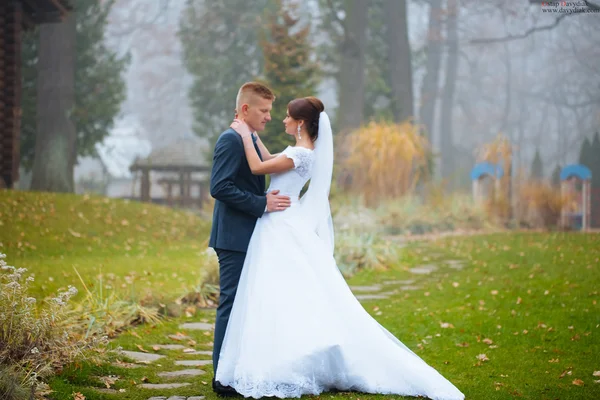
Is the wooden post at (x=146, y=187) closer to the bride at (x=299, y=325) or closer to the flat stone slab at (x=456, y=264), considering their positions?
the flat stone slab at (x=456, y=264)

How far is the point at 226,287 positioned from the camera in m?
4.20

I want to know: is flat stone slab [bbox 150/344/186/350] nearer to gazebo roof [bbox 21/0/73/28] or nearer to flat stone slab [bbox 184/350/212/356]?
flat stone slab [bbox 184/350/212/356]

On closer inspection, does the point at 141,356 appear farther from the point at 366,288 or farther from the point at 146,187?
the point at 146,187

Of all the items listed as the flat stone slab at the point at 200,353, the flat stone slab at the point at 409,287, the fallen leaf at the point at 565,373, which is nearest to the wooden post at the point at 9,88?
the flat stone slab at the point at 409,287

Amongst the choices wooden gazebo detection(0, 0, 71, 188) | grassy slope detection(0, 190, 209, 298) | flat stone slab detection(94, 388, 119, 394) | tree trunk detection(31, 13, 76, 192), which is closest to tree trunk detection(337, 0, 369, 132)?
grassy slope detection(0, 190, 209, 298)

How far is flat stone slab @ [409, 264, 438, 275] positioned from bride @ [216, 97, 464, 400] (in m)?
5.79

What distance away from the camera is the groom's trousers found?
414 cm

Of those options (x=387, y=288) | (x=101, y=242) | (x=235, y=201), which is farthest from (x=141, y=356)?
(x=101, y=242)

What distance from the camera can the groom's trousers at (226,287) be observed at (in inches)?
163

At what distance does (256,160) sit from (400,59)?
20306 millimetres

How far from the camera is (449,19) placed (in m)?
32.0

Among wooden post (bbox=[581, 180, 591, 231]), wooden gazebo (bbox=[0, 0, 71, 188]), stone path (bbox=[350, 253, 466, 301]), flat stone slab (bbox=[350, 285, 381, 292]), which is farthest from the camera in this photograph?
wooden post (bbox=[581, 180, 591, 231])

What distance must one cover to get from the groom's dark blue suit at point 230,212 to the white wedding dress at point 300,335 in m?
0.08

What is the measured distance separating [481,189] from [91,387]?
16.4 meters
